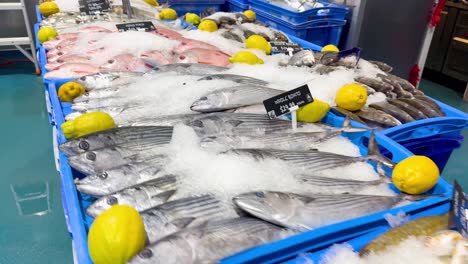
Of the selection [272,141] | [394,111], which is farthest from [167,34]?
[394,111]

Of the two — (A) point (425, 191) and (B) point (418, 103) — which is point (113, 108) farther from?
(B) point (418, 103)

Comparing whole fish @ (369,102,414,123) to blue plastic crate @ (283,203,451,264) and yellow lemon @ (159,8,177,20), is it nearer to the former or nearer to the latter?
blue plastic crate @ (283,203,451,264)

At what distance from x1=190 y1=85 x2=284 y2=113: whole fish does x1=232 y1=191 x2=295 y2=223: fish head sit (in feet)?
2.52

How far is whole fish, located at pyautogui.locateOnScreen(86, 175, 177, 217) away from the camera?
112 cm

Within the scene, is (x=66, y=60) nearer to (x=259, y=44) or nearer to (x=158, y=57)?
(x=158, y=57)

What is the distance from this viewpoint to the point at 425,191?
51.5 inches

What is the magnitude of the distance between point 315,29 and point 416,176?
2.87 metres

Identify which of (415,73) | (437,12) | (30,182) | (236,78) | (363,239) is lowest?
(30,182)

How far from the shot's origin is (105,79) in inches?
84.3

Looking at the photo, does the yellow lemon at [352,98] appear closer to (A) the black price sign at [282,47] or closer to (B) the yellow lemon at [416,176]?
(B) the yellow lemon at [416,176]

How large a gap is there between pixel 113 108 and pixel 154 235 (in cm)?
99

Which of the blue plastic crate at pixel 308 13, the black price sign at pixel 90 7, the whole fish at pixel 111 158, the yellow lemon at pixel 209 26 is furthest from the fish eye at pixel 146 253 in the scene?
the black price sign at pixel 90 7

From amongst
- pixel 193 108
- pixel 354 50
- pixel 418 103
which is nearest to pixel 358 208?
pixel 193 108

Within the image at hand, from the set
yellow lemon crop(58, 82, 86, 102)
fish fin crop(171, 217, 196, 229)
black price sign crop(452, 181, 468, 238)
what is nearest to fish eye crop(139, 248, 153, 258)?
fish fin crop(171, 217, 196, 229)
